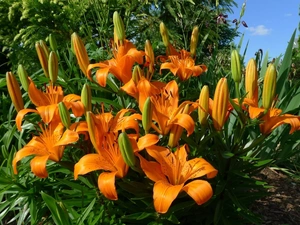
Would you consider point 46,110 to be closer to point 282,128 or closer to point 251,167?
point 251,167

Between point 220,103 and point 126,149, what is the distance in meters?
0.33

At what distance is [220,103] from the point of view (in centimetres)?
118

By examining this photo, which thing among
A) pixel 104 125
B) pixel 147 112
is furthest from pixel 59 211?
pixel 147 112

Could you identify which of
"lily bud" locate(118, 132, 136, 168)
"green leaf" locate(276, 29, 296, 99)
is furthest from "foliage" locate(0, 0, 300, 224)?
"green leaf" locate(276, 29, 296, 99)

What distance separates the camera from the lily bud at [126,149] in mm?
1015

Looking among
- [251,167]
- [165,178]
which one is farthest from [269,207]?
[165,178]

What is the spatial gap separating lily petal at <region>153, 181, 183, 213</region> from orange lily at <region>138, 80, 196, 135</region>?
7.2 inches

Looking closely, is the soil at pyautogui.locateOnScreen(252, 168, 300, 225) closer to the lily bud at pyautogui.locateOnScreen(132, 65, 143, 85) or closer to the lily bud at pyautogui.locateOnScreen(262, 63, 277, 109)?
the lily bud at pyautogui.locateOnScreen(262, 63, 277, 109)

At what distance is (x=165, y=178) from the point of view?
1149 mm

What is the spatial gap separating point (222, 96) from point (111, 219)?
622mm

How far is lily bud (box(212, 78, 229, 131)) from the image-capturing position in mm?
1162

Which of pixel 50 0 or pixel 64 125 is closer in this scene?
pixel 64 125

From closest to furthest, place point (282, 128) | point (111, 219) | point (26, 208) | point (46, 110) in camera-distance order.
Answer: point (46, 110), point (111, 219), point (26, 208), point (282, 128)

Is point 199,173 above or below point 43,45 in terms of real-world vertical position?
below
